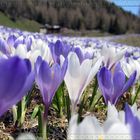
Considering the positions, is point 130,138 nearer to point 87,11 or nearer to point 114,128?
point 114,128

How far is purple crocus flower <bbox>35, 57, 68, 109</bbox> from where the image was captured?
0.94m

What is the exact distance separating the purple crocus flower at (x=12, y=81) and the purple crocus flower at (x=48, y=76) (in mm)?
194

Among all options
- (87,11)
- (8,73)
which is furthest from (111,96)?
(87,11)

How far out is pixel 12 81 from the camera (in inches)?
28.2

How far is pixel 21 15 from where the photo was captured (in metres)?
57.3

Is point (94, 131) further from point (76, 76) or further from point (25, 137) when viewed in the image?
point (76, 76)

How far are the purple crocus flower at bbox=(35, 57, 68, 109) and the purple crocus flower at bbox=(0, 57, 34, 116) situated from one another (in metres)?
0.19

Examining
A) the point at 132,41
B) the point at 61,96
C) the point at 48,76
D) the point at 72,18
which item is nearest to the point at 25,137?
the point at 48,76

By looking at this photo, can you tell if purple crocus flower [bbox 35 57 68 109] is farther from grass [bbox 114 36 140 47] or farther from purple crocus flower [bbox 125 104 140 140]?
grass [bbox 114 36 140 47]

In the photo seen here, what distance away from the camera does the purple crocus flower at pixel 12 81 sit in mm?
714

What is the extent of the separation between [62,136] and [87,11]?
2558 inches

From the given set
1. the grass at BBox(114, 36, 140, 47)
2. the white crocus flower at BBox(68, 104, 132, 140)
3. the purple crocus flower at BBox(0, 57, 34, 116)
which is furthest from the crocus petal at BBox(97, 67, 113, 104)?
the grass at BBox(114, 36, 140, 47)

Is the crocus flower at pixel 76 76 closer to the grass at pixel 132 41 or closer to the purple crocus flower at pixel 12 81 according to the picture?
the purple crocus flower at pixel 12 81

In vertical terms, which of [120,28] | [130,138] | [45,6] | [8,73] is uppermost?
[45,6]
